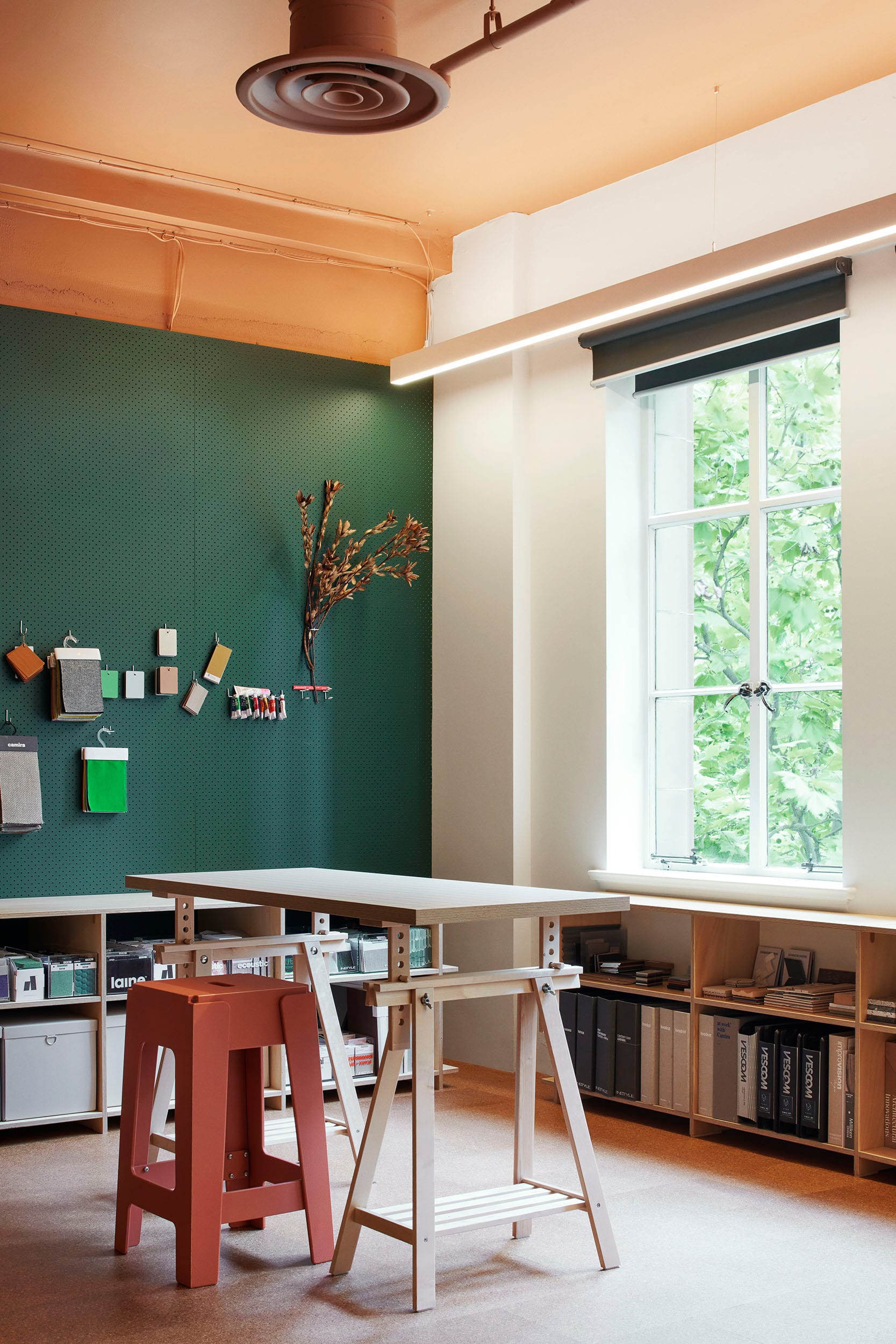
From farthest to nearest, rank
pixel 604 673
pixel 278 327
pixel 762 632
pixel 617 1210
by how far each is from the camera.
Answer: pixel 278 327, pixel 604 673, pixel 762 632, pixel 617 1210

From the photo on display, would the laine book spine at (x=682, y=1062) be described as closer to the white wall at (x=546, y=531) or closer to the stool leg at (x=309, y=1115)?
the white wall at (x=546, y=531)

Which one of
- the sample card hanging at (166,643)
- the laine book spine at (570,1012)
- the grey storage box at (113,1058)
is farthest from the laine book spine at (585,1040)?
the sample card hanging at (166,643)

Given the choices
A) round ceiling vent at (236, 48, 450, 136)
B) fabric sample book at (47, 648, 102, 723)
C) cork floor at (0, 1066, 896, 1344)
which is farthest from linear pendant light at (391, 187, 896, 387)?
cork floor at (0, 1066, 896, 1344)

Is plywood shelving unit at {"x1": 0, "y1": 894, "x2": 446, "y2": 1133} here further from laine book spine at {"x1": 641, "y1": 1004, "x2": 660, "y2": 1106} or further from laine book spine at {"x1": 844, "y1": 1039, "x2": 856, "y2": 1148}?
laine book spine at {"x1": 844, "y1": 1039, "x2": 856, "y2": 1148}

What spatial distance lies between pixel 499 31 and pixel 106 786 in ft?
10.8

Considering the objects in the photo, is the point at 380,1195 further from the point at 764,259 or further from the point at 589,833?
the point at 764,259

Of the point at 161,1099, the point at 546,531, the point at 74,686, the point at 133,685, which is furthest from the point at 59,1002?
the point at 546,531

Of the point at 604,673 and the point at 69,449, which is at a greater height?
the point at 69,449

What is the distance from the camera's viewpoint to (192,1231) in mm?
3529

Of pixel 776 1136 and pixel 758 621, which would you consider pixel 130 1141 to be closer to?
pixel 776 1136

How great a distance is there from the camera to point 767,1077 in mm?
4867

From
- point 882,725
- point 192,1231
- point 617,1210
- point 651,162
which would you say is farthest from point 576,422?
point 192,1231

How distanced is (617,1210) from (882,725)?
1.95 meters

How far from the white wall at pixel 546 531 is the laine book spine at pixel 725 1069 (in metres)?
1.13
